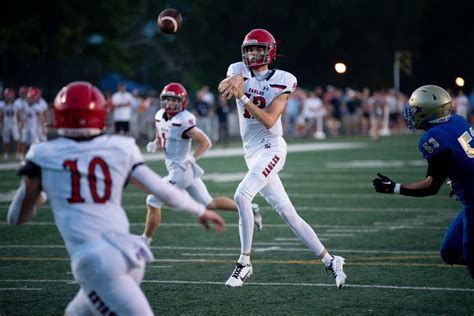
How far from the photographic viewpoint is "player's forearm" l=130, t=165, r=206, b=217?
532cm

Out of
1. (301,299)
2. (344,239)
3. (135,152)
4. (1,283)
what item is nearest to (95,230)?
(135,152)

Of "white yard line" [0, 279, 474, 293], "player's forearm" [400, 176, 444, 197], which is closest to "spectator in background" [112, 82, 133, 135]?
"white yard line" [0, 279, 474, 293]

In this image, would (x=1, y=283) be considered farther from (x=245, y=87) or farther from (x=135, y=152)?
(x=135, y=152)

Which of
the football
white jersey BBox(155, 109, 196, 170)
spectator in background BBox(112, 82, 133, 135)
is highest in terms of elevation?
the football

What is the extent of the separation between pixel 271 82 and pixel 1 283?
9.76ft

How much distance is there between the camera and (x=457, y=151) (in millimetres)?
6898

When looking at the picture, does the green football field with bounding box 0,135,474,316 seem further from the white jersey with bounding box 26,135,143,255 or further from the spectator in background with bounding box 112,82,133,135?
the spectator in background with bounding box 112,82,133,135

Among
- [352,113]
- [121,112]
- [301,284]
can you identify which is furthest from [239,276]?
[352,113]

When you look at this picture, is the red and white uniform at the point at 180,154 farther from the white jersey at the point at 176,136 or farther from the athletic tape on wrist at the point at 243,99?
the athletic tape on wrist at the point at 243,99

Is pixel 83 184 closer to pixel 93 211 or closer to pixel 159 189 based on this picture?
pixel 93 211

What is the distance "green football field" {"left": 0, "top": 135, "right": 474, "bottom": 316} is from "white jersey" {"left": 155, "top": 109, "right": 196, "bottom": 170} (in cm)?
97

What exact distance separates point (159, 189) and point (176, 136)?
5.90 metres

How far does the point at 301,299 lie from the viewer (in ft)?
25.9

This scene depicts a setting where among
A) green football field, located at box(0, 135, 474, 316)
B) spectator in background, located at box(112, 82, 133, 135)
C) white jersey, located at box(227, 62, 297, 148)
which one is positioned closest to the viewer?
green football field, located at box(0, 135, 474, 316)
